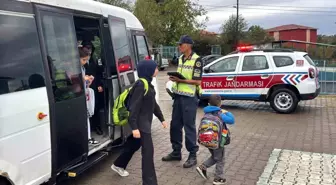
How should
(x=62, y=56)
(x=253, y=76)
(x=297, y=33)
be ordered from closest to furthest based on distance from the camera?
(x=62, y=56)
(x=253, y=76)
(x=297, y=33)

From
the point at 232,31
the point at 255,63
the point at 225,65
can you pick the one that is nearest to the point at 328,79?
the point at 255,63

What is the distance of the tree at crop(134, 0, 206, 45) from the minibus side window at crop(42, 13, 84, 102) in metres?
26.8

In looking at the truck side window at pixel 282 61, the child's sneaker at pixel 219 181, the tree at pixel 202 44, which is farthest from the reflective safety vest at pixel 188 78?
the tree at pixel 202 44

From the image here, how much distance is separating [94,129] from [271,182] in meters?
2.93

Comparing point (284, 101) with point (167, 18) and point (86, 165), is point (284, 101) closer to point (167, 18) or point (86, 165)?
point (86, 165)

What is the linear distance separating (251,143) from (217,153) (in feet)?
7.71

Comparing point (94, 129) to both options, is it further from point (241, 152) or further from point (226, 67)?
point (226, 67)

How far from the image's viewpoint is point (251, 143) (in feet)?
22.1

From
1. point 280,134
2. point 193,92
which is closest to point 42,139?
point 193,92

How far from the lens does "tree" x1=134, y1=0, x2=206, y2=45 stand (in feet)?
102

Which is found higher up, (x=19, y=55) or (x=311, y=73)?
(x=19, y=55)

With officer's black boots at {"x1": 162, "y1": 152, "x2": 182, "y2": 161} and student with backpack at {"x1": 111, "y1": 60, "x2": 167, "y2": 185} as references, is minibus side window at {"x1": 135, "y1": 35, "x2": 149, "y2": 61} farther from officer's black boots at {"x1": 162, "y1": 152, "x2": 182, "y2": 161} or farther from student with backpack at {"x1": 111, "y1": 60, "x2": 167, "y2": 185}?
student with backpack at {"x1": 111, "y1": 60, "x2": 167, "y2": 185}

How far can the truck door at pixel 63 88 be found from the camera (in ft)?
12.6

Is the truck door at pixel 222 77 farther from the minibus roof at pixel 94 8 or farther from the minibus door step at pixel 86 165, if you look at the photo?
the minibus door step at pixel 86 165
